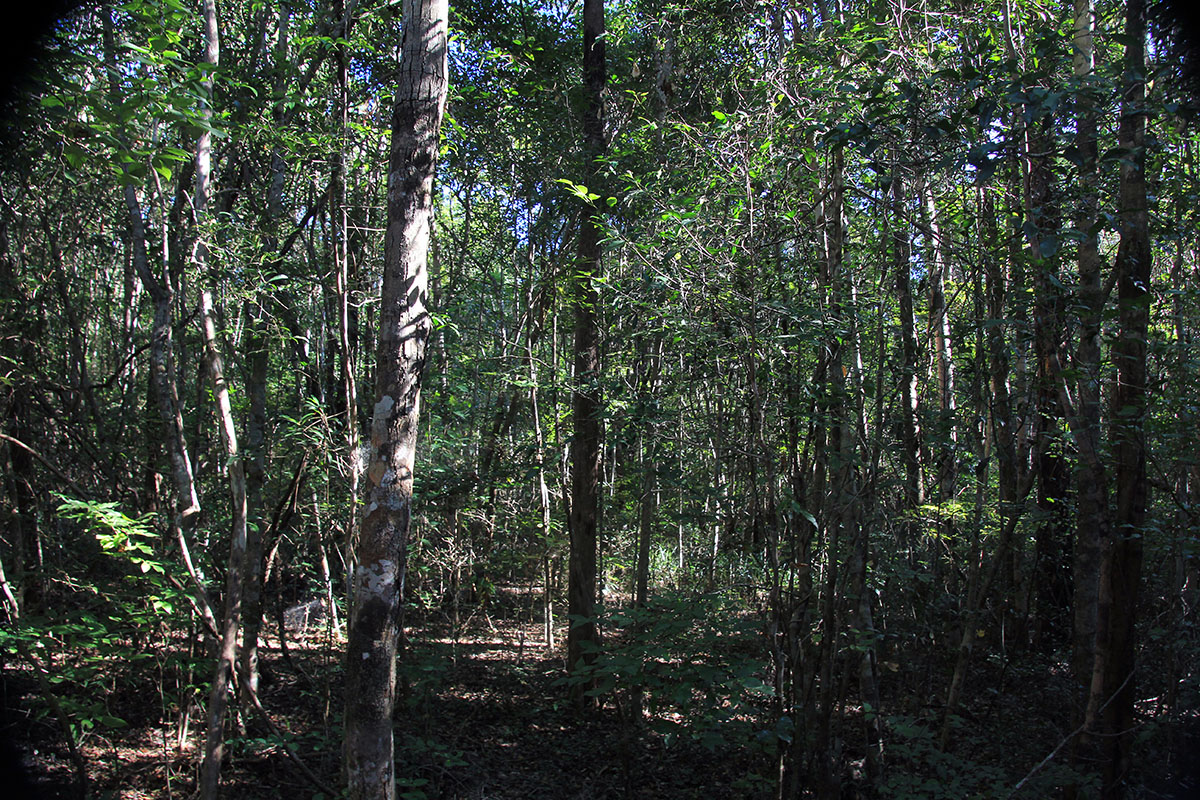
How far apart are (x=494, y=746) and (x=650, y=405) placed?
3.76 m

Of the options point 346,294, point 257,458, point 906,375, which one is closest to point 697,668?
point 906,375

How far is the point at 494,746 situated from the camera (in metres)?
6.50

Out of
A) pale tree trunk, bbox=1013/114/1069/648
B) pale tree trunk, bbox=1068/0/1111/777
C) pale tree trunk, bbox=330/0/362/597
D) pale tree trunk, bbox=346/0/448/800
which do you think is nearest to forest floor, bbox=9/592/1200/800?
pale tree trunk, bbox=1068/0/1111/777

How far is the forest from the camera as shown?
3.64m

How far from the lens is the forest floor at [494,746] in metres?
4.66

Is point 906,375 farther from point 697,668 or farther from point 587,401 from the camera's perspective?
point 587,401

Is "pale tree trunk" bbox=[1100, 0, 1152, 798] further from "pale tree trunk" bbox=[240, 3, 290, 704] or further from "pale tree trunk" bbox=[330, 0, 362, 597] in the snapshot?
"pale tree trunk" bbox=[240, 3, 290, 704]

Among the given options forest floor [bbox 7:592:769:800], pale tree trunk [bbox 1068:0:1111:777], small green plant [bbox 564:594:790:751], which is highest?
pale tree trunk [bbox 1068:0:1111:777]

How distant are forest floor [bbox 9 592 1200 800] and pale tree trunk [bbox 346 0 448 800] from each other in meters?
1.62

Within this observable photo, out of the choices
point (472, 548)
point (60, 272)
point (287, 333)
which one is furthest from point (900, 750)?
point (60, 272)

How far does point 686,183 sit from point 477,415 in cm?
639

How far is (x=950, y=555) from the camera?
251 inches

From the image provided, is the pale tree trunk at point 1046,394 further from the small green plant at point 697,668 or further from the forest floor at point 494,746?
the small green plant at point 697,668

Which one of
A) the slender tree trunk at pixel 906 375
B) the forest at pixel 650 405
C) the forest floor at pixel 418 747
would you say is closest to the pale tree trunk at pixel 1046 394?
the forest at pixel 650 405
